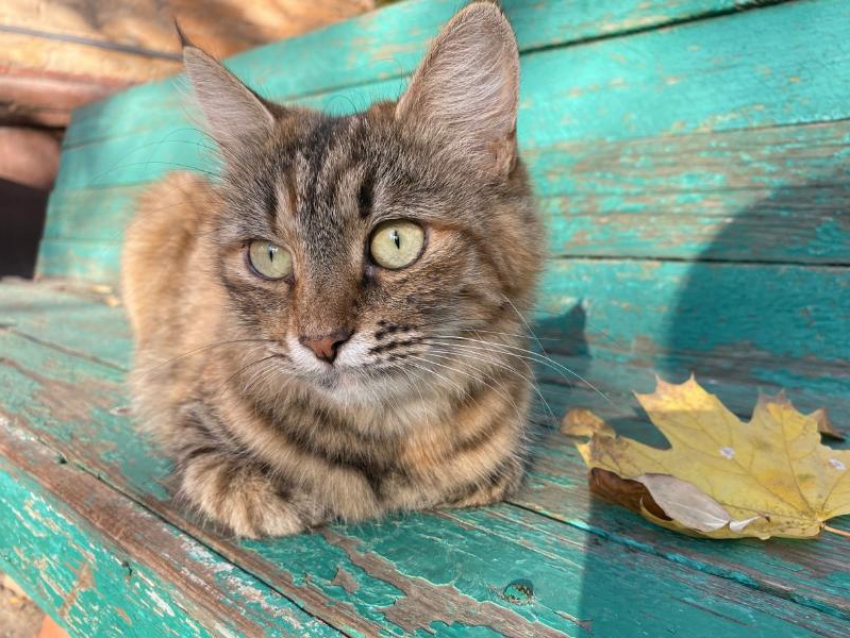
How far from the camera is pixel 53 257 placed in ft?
12.3

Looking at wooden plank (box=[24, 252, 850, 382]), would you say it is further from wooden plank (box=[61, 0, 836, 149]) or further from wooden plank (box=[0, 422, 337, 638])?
wooden plank (box=[0, 422, 337, 638])

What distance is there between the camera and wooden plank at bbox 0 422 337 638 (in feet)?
2.71

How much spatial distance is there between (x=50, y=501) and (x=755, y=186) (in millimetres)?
1720

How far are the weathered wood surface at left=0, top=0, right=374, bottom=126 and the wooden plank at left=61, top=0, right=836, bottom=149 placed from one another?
0.98 m

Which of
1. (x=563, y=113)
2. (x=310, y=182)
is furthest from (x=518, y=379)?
(x=563, y=113)

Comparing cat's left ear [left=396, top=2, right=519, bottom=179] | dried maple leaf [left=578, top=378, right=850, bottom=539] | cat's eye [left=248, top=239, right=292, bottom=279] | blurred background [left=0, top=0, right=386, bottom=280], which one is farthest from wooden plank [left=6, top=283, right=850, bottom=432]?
blurred background [left=0, top=0, right=386, bottom=280]

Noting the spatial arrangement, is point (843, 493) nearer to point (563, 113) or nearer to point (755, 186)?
point (755, 186)

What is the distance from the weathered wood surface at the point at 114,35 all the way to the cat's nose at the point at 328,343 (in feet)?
6.95

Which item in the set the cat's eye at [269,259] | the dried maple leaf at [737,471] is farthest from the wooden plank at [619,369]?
the cat's eye at [269,259]

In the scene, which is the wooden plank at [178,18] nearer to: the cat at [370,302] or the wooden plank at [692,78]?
the wooden plank at [692,78]

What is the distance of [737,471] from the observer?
3.45 ft

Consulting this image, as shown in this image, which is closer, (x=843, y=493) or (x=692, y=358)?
(x=843, y=493)

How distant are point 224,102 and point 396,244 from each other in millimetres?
506

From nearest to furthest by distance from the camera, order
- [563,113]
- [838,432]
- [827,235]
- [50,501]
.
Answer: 1. [50,501]
2. [838,432]
3. [827,235]
4. [563,113]
